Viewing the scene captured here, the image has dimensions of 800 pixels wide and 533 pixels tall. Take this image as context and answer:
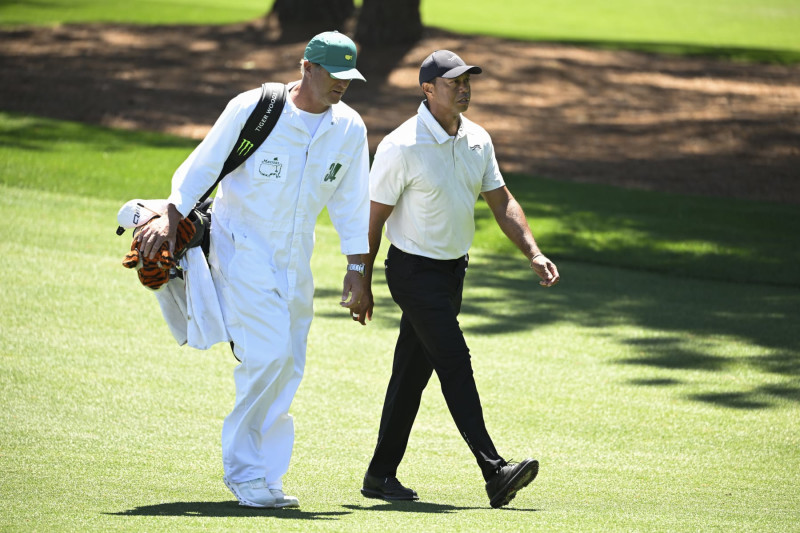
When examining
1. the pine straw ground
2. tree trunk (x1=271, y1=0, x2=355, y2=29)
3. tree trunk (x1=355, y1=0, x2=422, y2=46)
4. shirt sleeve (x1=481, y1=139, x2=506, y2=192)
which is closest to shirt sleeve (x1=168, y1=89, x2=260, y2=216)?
shirt sleeve (x1=481, y1=139, x2=506, y2=192)

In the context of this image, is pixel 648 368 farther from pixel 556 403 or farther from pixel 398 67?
pixel 398 67

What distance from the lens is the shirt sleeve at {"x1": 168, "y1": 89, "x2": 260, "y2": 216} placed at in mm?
4875

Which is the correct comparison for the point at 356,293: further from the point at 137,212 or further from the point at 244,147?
the point at 137,212

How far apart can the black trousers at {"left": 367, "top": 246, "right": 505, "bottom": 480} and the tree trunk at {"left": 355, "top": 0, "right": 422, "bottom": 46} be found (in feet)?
58.6

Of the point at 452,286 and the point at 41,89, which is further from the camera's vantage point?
the point at 41,89

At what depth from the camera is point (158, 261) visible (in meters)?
4.78

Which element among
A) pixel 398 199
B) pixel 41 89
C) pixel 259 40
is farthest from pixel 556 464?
pixel 259 40

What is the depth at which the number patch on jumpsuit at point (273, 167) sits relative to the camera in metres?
4.96

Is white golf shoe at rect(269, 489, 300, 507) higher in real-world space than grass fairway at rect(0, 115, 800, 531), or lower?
higher

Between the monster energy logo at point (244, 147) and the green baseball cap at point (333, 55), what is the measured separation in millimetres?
466

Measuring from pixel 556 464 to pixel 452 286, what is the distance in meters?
1.36

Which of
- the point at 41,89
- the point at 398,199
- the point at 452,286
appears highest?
the point at 398,199

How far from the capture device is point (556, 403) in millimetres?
7371

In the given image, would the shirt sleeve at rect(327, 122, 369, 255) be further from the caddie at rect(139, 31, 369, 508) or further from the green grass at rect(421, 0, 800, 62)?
the green grass at rect(421, 0, 800, 62)
